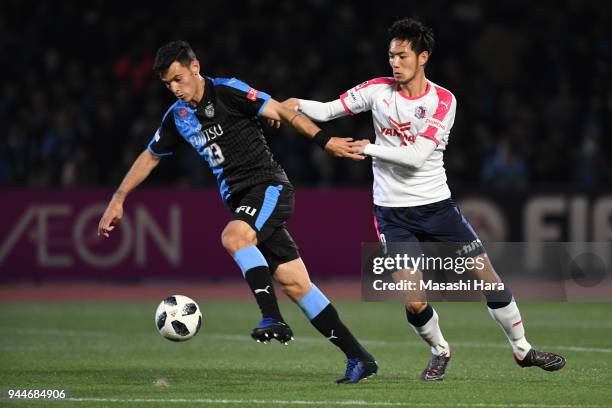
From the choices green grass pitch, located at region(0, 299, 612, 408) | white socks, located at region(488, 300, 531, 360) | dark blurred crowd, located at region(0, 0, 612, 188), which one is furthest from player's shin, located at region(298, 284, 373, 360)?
dark blurred crowd, located at region(0, 0, 612, 188)

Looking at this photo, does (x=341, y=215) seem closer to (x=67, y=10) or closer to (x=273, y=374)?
(x=67, y=10)

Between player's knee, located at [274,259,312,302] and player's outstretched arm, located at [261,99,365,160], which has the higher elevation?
player's outstretched arm, located at [261,99,365,160]

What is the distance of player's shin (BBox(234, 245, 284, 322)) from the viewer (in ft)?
24.6

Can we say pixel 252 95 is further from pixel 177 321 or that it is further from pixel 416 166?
pixel 177 321

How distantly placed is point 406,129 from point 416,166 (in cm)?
30

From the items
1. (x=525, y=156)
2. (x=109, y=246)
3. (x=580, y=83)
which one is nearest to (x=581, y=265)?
(x=525, y=156)

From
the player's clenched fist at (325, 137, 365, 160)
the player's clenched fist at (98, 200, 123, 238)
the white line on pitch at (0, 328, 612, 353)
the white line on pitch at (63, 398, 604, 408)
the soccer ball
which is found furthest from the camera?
the white line on pitch at (0, 328, 612, 353)

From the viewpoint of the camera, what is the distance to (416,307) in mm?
8125

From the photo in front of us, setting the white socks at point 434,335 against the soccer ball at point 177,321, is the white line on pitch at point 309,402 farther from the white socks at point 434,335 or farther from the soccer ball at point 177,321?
the white socks at point 434,335

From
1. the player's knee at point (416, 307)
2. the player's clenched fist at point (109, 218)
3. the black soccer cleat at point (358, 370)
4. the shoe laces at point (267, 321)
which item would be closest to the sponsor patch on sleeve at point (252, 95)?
the player's clenched fist at point (109, 218)

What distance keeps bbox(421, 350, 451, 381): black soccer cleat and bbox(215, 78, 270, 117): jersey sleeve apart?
2082 millimetres

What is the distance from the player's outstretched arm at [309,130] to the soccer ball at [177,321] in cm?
146

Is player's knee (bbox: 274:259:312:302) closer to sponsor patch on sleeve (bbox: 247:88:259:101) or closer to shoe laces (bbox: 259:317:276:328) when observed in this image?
shoe laces (bbox: 259:317:276:328)

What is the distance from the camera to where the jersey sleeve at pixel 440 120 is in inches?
310
